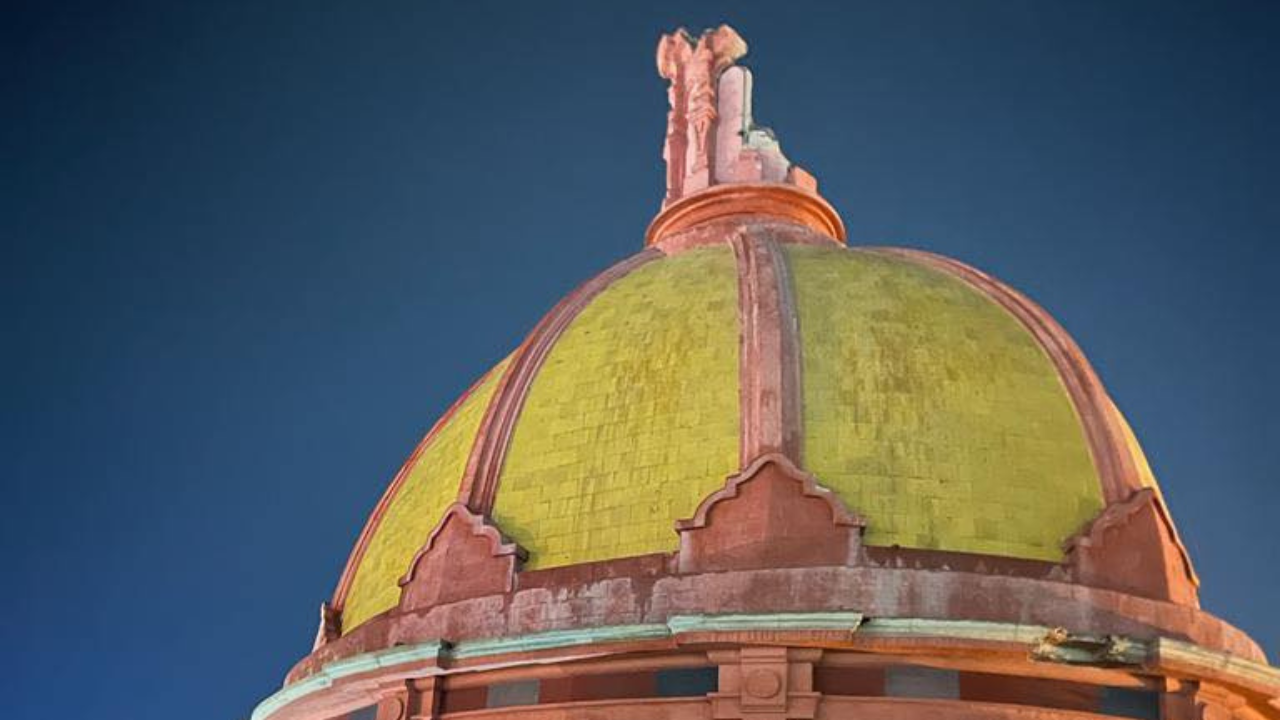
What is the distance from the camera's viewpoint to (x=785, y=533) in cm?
1972

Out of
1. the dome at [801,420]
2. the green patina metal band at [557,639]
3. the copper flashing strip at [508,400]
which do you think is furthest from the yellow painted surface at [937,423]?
the copper flashing strip at [508,400]

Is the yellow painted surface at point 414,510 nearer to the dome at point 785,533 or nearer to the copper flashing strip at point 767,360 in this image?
the dome at point 785,533

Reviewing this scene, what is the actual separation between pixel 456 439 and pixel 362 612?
286 cm

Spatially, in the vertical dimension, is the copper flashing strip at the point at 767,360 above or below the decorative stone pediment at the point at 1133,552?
above

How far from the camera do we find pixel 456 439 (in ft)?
79.6

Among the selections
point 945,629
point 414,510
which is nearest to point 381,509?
point 414,510

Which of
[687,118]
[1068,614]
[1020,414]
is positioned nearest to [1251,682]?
[1068,614]

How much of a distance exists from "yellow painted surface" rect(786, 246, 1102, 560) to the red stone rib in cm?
17

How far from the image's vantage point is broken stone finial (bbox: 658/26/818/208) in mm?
28839

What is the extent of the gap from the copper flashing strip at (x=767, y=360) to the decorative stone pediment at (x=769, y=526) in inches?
19.4

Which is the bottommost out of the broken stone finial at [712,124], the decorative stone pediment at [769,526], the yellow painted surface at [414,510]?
the decorative stone pediment at [769,526]

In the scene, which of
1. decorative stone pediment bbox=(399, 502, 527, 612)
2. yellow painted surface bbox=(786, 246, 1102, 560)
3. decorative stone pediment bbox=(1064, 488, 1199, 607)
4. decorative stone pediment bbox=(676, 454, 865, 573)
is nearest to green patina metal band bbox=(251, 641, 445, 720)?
decorative stone pediment bbox=(399, 502, 527, 612)

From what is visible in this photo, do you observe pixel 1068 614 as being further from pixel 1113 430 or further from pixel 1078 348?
pixel 1078 348

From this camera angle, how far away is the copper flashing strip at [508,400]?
2231 centimetres
